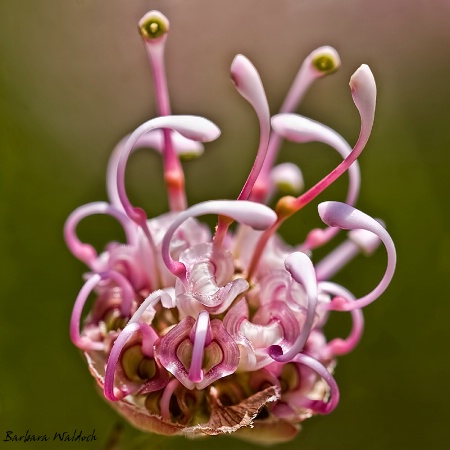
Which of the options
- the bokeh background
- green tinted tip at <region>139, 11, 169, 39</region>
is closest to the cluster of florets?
green tinted tip at <region>139, 11, 169, 39</region>

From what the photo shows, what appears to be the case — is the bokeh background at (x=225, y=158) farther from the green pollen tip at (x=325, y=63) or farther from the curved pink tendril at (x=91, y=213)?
the green pollen tip at (x=325, y=63)

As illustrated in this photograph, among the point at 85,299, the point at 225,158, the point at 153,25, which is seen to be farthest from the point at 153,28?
the point at 225,158

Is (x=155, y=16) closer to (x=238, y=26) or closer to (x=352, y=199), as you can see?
(x=352, y=199)

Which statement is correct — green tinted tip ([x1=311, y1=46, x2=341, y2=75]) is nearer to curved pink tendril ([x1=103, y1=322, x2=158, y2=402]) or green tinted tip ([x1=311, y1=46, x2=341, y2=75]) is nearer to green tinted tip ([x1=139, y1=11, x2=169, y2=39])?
green tinted tip ([x1=139, y1=11, x2=169, y2=39])

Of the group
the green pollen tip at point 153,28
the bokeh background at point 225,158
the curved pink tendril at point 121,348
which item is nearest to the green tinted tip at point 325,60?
the green pollen tip at point 153,28

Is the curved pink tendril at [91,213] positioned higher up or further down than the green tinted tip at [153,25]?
further down

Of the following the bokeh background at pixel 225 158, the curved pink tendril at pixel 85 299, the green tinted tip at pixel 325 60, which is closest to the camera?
the curved pink tendril at pixel 85 299

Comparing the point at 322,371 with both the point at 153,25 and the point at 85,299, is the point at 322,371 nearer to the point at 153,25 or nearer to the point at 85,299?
the point at 85,299

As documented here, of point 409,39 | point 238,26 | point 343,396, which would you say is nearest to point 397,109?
point 409,39
